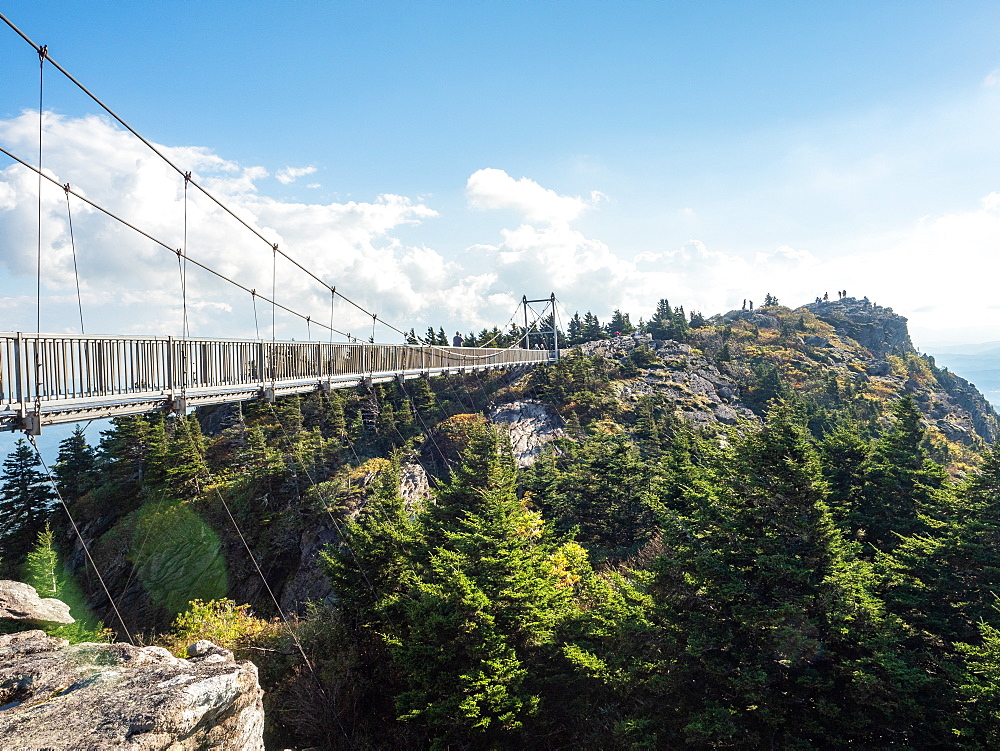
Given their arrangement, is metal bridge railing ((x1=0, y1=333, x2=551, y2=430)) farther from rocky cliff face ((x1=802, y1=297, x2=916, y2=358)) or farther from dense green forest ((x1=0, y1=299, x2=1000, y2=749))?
rocky cliff face ((x1=802, y1=297, x2=916, y2=358))

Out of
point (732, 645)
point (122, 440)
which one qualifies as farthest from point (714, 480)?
point (122, 440)

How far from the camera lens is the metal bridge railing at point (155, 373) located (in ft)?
24.4

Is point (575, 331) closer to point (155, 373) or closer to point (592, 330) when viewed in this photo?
point (592, 330)

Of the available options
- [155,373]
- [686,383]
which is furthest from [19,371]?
[686,383]

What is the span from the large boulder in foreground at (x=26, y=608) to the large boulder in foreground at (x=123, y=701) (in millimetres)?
6386

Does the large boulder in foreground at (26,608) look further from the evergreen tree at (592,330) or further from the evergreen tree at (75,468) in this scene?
the evergreen tree at (592,330)

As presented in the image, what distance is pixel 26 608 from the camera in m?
15.1

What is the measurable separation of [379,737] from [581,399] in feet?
102

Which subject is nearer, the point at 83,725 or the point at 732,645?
the point at 83,725

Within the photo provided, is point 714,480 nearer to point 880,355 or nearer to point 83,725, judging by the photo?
point 83,725

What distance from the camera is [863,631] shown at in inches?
436

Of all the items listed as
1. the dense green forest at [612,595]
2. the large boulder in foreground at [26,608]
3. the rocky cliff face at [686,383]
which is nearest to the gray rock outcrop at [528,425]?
the dense green forest at [612,595]

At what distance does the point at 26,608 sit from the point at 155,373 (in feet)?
40.2

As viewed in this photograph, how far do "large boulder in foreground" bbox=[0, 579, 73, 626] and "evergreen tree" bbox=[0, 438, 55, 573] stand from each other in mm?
19158
